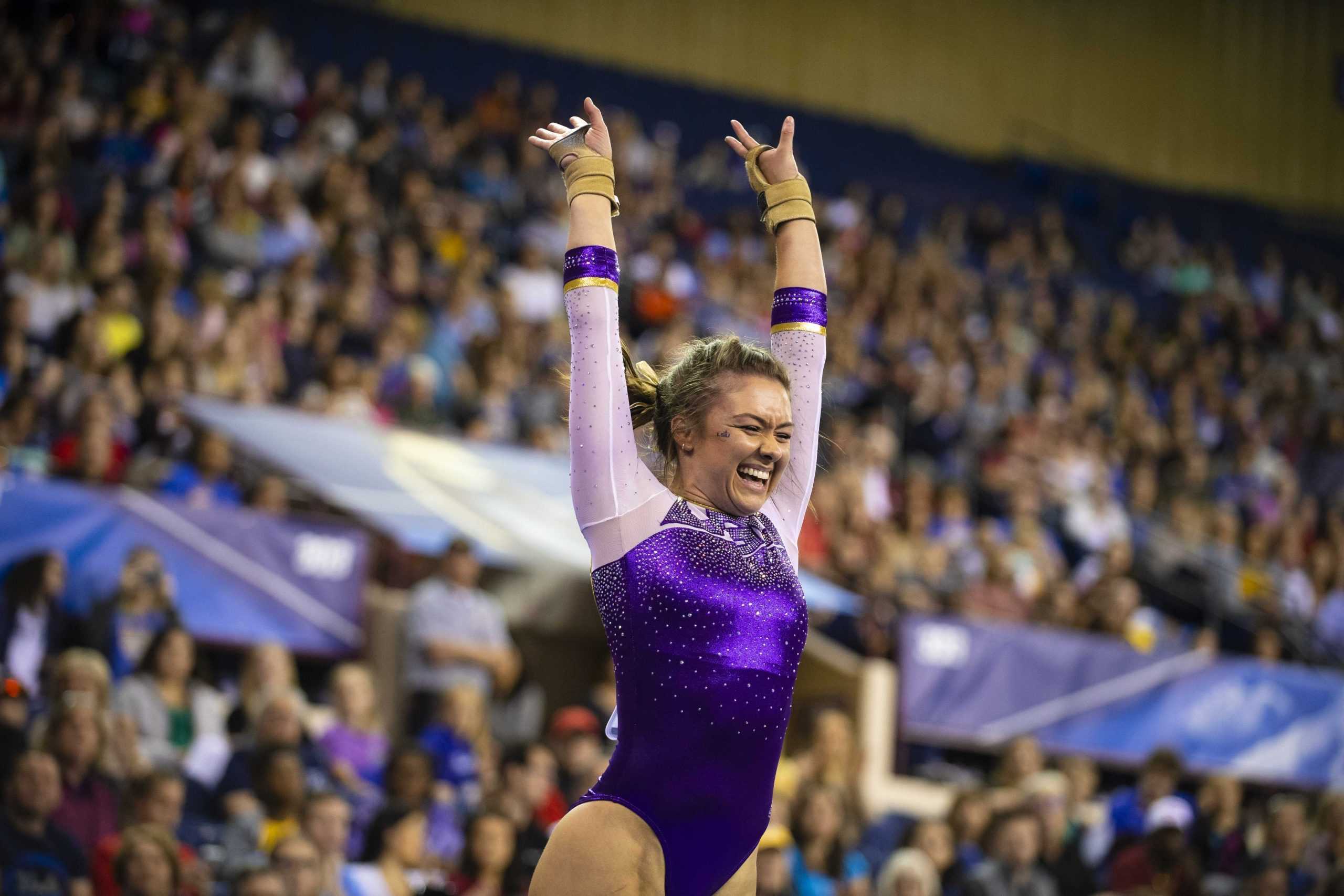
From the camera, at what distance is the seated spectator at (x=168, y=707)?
6.05 m


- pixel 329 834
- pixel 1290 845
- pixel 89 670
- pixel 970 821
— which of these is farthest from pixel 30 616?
pixel 1290 845

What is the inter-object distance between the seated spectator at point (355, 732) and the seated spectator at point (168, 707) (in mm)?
422

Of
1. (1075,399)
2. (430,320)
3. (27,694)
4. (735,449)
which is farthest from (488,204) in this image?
(735,449)

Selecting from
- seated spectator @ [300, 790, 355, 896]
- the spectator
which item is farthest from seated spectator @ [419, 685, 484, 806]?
seated spectator @ [300, 790, 355, 896]

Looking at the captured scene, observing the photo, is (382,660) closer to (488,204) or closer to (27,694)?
(27,694)

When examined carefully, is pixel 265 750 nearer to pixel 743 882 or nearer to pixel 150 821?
pixel 150 821

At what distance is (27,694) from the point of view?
218 inches

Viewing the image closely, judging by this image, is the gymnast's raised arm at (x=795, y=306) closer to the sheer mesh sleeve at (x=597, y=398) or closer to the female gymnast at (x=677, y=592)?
the female gymnast at (x=677, y=592)

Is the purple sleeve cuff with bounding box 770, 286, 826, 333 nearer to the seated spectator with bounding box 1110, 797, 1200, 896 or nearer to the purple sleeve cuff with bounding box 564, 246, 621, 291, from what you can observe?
the purple sleeve cuff with bounding box 564, 246, 621, 291

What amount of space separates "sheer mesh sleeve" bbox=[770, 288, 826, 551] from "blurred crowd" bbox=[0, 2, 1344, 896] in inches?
14.8

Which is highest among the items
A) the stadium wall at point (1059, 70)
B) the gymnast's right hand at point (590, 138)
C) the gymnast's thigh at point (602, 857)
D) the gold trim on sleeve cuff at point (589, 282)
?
the stadium wall at point (1059, 70)

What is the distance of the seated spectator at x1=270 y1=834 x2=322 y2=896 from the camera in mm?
5078

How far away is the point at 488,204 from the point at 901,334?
3.35 metres

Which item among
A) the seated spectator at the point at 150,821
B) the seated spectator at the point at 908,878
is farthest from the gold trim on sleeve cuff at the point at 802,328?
the seated spectator at the point at 908,878
